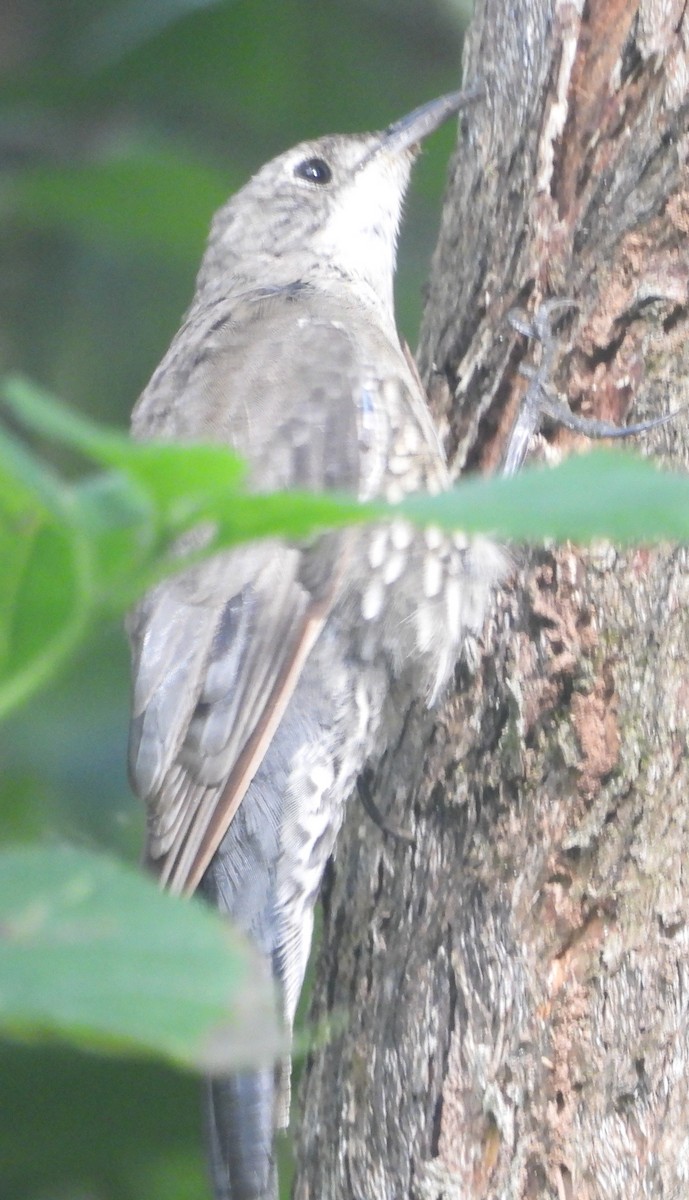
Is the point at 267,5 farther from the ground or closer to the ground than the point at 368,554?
farther from the ground

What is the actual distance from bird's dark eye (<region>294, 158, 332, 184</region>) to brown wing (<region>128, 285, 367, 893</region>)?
78cm

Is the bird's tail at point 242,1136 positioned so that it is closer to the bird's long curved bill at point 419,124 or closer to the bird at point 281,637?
the bird at point 281,637

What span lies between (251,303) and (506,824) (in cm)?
141

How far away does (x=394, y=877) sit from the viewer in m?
2.54

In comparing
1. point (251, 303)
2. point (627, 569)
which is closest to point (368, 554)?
point (627, 569)

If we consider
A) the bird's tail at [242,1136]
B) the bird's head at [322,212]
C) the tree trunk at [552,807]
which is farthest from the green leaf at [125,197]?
the bird's tail at [242,1136]

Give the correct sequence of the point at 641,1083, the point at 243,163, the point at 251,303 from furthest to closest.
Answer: the point at 243,163, the point at 251,303, the point at 641,1083

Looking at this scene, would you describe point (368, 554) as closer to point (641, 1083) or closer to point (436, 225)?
point (641, 1083)

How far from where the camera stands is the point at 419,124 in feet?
11.3

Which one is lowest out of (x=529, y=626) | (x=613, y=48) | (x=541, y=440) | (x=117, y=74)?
(x=529, y=626)

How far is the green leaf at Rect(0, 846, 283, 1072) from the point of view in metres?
0.77

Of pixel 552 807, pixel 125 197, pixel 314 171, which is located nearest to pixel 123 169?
pixel 125 197

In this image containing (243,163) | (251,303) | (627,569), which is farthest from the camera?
(243,163)

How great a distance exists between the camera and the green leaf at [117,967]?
2.54 ft
